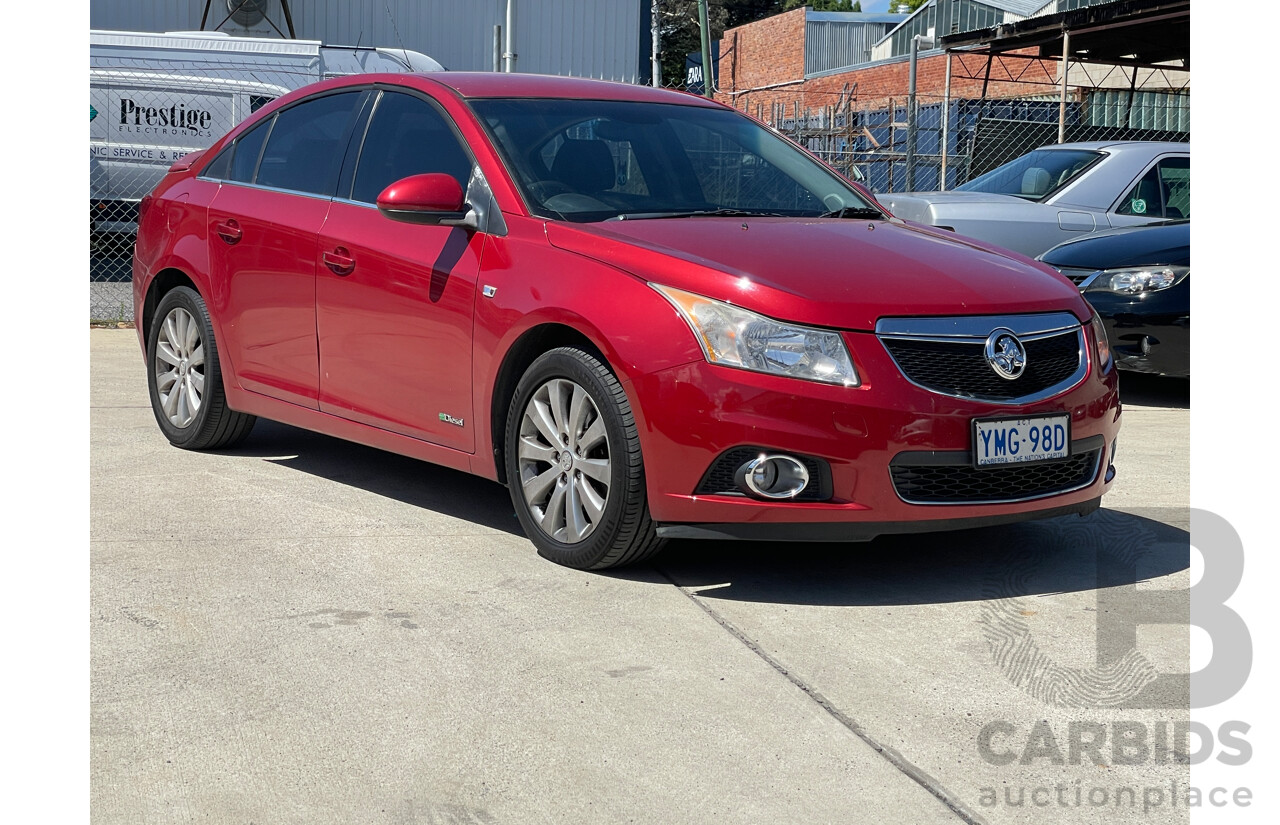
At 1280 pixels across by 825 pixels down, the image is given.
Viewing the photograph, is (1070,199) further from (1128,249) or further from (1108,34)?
(1108,34)

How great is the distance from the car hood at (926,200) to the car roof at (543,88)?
13.4 feet

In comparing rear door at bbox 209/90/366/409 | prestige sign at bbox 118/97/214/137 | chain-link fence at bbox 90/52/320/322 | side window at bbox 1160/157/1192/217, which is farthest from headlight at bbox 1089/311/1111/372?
prestige sign at bbox 118/97/214/137

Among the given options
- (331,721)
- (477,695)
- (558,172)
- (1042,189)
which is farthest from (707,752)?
(1042,189)

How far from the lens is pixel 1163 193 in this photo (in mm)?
10188

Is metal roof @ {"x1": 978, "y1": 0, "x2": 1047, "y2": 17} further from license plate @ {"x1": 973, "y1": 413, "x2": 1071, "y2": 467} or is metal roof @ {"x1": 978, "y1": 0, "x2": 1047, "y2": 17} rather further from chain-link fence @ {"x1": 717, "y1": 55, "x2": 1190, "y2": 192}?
license plate @ {"x1": 973, "y1": 413, "x2": 1071, "y2": 467}

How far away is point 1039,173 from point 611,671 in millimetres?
7991

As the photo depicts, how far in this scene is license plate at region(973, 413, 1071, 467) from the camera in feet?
13.6

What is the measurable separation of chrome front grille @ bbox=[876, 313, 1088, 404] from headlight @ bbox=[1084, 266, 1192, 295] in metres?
4.27

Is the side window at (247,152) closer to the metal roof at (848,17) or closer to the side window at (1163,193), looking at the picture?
the side window at (1163,193)

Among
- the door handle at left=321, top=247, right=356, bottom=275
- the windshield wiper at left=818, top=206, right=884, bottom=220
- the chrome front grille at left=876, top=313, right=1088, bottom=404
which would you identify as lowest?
the chrome front grille at left=876, top=313, right=1088, bottom=404

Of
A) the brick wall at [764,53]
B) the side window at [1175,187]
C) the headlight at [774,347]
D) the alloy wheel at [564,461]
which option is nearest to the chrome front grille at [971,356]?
the headlight at [774,347]

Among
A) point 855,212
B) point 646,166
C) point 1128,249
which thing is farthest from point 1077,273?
point 646,166

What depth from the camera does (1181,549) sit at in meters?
4.92

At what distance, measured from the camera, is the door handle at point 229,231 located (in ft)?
19.2
